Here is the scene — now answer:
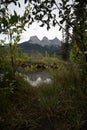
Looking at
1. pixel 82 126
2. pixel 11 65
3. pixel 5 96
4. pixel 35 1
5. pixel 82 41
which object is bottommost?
pixel 82 126

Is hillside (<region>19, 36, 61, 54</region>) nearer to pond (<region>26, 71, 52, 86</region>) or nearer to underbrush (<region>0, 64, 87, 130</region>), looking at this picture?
pond (<region>26, 71, 52, 86</region>)

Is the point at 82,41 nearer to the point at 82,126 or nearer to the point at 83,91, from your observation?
the point at 83,91

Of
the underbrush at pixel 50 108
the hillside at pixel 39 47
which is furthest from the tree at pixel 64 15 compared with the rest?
the hillside at pixel 39 47

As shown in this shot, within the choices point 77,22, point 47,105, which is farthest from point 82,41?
point 47,105

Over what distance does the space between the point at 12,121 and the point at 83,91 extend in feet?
3.43

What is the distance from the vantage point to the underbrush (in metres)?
3.30

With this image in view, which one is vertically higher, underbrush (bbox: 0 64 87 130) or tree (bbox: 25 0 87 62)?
tree (bbox: 25 0 87 62)

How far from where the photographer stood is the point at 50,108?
353 centimetres

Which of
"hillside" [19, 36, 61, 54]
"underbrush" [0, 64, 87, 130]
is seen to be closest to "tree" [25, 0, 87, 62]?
"underbrush" [0, 64, 87, 130]

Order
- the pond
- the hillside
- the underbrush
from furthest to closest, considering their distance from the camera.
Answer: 1. the hillside
2. the pond
3. the underbrush

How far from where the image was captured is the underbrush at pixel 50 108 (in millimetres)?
3297

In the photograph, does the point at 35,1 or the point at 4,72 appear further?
the point at 4,72

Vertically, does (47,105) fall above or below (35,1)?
below

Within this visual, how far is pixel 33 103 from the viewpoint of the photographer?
13.2ft
